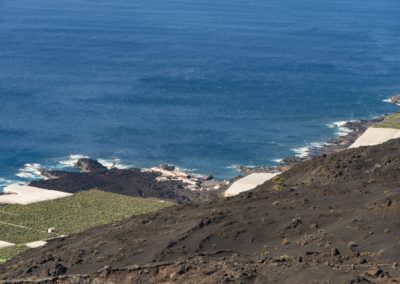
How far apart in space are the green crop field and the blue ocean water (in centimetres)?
1668

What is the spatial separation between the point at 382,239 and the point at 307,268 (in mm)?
8637

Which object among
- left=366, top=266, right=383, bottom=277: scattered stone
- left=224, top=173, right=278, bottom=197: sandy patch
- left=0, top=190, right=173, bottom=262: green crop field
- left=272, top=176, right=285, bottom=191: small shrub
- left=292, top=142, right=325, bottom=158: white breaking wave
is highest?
left=366, top=266, right=383, bottom=277: scattered stone

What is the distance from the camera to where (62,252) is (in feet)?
182

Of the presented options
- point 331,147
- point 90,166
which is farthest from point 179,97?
point 90,166

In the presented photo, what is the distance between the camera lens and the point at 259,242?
49.1 m

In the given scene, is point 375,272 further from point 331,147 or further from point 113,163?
point 331,147

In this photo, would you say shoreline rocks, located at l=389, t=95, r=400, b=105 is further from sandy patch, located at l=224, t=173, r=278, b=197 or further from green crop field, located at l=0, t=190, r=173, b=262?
green crop field, located at l=0, t=190, r=173, b=262

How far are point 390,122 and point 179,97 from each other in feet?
103

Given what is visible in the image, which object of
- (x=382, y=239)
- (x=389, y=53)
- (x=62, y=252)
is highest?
(x=382, y=239)

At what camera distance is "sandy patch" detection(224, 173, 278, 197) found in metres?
89.4

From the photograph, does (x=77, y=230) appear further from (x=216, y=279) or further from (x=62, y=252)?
(x=216, y=279)

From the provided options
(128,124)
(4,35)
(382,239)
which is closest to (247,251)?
(382,239)

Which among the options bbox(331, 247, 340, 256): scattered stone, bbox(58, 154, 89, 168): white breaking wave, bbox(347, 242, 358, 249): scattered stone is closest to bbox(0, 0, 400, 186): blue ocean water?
bbox(58, 154, 89, 168): white breaking wave

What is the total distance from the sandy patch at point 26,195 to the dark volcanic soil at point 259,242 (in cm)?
2421
